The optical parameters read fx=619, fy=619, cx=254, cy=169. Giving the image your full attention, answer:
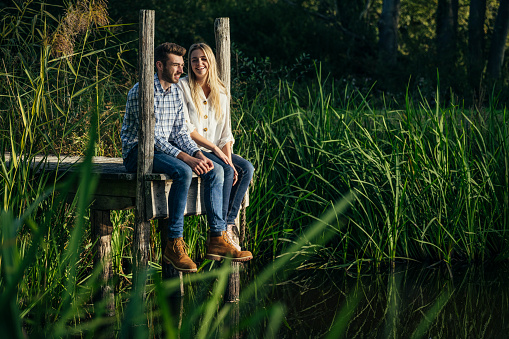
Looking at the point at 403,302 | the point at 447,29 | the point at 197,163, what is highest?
the point at 447,29

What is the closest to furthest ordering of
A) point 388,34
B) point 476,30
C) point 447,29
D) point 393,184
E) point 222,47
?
point 222,47 → point 393,184 → point 476,30 → point 388,34 → point 447,29

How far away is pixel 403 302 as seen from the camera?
4.09 metres

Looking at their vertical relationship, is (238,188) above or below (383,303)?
above

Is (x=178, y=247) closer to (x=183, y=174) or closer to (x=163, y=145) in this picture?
(x=183, y=174)

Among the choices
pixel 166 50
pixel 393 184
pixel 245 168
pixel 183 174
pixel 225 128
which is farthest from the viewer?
pixel 393 184

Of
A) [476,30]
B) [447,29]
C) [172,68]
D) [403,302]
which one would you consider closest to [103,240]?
[172,68]

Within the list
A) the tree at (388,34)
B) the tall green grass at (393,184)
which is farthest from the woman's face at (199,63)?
the tree at (388,34)

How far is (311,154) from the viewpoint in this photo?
521 centimetres

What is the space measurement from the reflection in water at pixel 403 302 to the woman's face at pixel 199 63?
5.20 ft

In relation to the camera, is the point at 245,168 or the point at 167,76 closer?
the point at 167,76

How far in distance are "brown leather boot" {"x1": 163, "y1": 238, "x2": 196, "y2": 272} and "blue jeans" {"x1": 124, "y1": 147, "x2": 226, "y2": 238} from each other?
0.05m

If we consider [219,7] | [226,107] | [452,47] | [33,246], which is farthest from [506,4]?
[33,246]

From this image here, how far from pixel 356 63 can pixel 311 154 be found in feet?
31.7

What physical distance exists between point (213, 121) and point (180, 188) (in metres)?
0.71
